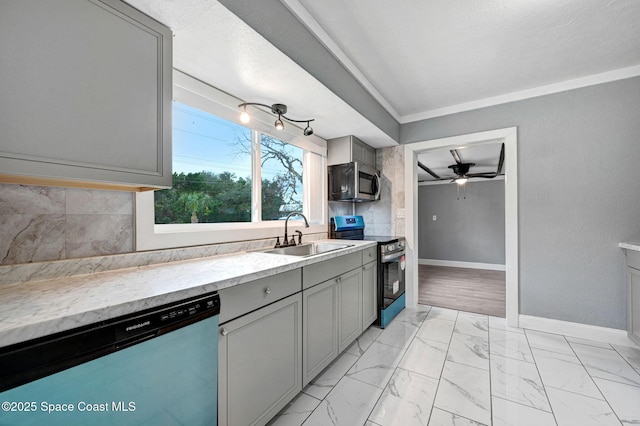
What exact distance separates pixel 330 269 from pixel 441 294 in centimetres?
280

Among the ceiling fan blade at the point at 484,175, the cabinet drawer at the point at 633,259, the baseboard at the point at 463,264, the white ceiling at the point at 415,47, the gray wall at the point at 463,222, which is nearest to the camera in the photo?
the white ceiling at the point at 415,47

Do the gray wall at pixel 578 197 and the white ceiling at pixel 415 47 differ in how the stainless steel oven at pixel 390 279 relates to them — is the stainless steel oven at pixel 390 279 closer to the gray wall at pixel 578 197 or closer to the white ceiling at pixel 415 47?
the gray wall at pixel 578 197

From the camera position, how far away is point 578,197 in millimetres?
2508

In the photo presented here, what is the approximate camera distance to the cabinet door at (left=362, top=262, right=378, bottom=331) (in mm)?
2504

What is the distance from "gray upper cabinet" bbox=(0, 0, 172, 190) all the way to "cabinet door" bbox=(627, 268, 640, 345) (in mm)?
3502

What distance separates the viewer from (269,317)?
1398mm

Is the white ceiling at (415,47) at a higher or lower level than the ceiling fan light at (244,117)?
higher

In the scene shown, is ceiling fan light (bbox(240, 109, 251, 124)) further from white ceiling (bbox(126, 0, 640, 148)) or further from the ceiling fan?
the ceiling fan

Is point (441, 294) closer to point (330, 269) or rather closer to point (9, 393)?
point (330, 269)

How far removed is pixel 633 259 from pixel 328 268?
2.54 meters

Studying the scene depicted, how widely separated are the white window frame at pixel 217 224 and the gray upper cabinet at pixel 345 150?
0.23 m

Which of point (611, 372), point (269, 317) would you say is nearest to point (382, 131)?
point (269, 317)

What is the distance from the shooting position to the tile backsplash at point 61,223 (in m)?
1.08

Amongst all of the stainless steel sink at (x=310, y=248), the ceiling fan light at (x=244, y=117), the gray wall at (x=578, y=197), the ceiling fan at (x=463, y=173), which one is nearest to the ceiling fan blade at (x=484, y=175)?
the ceiling fan at (x=463, y=173)
